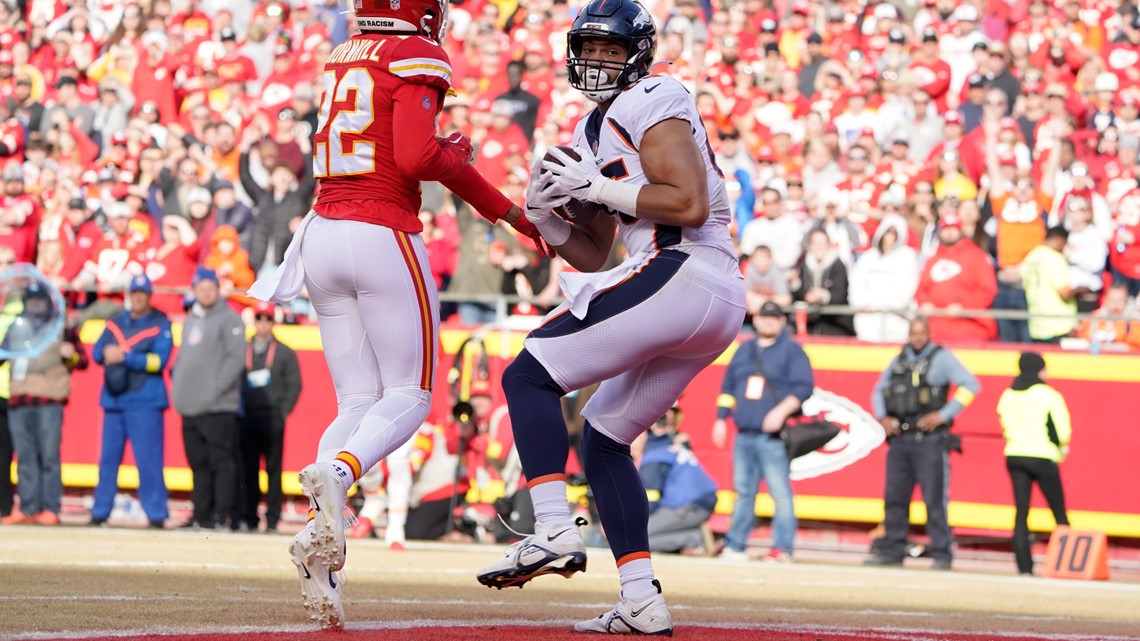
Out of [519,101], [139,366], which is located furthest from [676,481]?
[519,101]

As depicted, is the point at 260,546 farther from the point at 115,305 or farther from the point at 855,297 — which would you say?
the point at 855,297

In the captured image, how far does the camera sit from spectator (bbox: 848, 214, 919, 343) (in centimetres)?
1400

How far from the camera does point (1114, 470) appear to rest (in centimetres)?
1307

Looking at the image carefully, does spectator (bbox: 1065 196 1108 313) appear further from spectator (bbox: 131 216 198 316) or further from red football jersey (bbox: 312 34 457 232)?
red football jersey (bbox: 312 34 457 232)

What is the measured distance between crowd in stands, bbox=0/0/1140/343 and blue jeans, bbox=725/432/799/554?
4.65 feet

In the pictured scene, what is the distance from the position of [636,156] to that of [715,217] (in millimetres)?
363

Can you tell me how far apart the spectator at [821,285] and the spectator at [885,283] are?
122mm

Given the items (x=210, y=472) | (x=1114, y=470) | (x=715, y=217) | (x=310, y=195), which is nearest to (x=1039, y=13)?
(x=1114, y=470)

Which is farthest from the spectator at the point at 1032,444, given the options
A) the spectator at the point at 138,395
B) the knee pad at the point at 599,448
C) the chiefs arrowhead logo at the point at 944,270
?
the knee pad at the point at 599,448

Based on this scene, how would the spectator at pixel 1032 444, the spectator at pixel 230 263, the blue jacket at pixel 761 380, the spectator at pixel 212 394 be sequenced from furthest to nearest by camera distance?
the spectator at pixel 230 263 < the spectator at pixel 212 394 < the blue jacket at pixel 761 380 < the spectator at pixel 1032 444

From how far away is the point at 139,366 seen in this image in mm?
14109

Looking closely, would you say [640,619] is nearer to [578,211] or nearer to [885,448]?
[578,211]

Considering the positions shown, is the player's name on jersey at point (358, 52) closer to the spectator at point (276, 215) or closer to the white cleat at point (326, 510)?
the white cleat at point (326, 510)

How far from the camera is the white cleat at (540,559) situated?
5.32 meters
